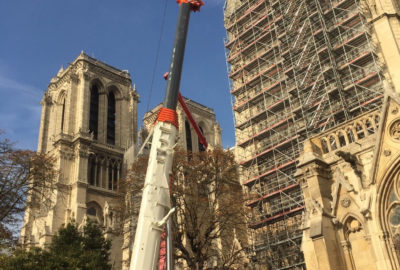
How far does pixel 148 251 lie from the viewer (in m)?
9.31

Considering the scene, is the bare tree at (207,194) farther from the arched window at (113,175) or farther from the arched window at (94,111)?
the arched window at (94,111)

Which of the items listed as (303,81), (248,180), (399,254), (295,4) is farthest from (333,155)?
(295,4)

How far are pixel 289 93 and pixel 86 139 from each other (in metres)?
28.6

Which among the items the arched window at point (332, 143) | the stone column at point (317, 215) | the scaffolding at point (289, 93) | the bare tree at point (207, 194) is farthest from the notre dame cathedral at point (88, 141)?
the stone column at point (317, 215)

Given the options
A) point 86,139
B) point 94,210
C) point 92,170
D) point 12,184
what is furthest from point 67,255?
point 92,170

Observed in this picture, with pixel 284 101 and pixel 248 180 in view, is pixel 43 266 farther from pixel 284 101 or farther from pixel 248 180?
pixel 284 101

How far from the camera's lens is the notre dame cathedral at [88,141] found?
43.6 m

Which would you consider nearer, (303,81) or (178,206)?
(178,206)

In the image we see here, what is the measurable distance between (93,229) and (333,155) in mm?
21071

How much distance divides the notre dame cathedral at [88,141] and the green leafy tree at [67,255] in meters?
8.60

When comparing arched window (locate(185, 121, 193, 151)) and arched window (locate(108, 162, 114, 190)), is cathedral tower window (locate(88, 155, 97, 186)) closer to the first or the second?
arched window (locate(108, 162, 114, 190))

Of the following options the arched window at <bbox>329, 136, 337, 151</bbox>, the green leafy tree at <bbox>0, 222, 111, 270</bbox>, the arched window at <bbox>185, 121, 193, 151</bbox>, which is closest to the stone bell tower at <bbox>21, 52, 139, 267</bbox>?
the arched window at <bbox>185, 121, 193, 151</bbox>

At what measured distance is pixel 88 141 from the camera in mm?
48938

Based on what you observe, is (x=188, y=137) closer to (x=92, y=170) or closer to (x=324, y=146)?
(x=92, y=170)
